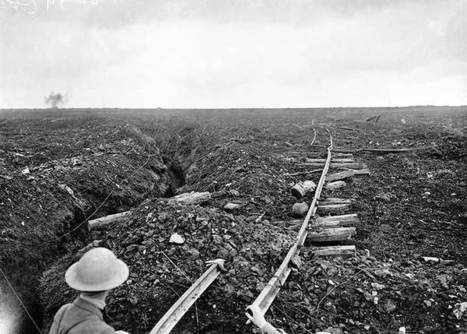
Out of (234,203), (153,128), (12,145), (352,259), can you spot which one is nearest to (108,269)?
(352,259)

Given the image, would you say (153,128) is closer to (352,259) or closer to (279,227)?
(279,227)

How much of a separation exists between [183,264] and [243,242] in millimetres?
950

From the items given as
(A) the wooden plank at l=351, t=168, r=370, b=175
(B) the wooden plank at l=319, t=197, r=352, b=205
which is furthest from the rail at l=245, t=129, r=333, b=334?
(A) the wooden plank at l=351, t=168, r=370, b=175

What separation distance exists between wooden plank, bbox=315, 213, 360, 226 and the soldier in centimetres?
462

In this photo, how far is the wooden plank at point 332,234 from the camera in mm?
5980

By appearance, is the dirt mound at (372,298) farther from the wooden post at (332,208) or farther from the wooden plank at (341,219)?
the wooden post at (332,208)

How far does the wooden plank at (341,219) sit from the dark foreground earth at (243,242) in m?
0.17

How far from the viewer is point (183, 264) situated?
195 inches

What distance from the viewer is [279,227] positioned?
6.41 m

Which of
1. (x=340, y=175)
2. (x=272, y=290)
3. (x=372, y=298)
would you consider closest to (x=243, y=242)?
(x=272, y=290)

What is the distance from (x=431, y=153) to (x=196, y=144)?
Answer: 9295 millimetres

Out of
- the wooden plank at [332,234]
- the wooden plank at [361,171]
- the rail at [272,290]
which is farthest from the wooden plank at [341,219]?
the wooden plank at [361,171]

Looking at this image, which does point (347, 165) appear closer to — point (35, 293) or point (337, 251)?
point (337, 251)

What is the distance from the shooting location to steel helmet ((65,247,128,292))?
2.42 metres
